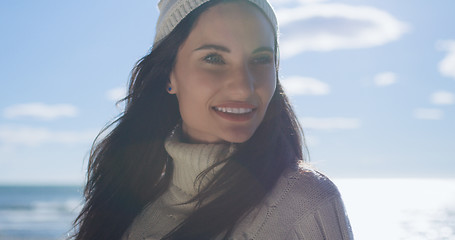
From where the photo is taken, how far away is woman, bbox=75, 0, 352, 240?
1863 mm

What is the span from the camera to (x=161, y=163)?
2.68m

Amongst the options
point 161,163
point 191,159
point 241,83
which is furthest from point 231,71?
point 161,163

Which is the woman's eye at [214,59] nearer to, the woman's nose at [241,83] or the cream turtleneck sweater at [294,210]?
the woman's nose at [241,83]

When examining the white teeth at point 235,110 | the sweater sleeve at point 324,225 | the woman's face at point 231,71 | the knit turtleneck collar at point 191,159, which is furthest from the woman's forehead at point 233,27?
the sweater sleeve at point 324,225

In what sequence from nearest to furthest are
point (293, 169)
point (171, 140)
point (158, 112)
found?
1. point (293, 169)
2. point (171, 140)
3. point (158, 112)

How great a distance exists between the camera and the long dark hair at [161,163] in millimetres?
2006

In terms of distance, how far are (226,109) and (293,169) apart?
0.35 metres

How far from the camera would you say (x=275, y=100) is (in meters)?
2.37

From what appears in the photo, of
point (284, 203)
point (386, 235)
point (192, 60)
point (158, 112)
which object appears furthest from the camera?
point (386, 235)

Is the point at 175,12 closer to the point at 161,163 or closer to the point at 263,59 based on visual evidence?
the point at 263,59

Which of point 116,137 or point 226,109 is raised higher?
point 116,137

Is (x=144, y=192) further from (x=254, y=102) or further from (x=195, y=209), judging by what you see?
(x=254, y=102)

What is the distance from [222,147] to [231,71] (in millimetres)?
349

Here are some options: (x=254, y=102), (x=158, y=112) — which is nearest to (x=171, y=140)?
(x=158, y=112)
